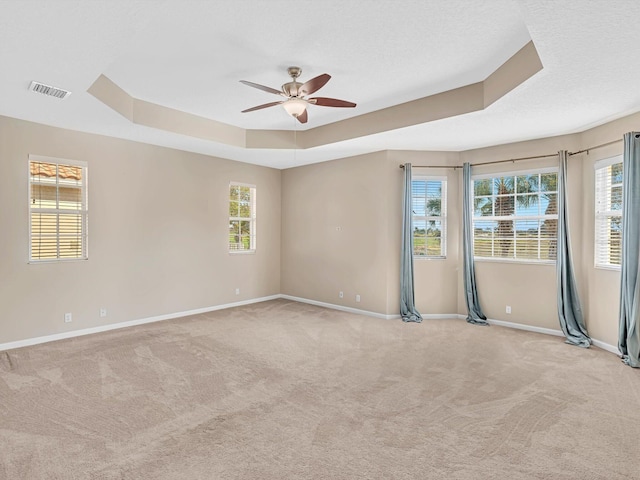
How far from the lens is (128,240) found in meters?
5.38

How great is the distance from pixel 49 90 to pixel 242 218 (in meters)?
3.88

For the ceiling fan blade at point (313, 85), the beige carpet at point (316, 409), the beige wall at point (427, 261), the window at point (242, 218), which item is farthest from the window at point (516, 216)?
the window at point (242, 218)

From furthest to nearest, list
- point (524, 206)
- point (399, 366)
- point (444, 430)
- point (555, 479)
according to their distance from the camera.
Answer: point (524, 206)
point (399, 366)
point (444, 430)
point (555, 479)

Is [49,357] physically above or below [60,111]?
below

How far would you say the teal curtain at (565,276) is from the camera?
187 inches

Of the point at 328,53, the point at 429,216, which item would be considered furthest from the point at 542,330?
the point at 328,53

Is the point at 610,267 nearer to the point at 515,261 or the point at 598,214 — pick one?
the point at 598,214

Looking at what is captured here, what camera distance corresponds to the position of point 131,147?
5363 millimetres

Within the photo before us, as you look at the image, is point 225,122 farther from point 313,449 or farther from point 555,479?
point 555,479

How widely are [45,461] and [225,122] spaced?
4.48 meters

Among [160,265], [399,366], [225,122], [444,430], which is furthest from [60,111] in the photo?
[444,430]

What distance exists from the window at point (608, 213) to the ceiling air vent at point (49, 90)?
6134 mm

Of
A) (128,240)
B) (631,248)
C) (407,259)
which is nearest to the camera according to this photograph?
(631,248)

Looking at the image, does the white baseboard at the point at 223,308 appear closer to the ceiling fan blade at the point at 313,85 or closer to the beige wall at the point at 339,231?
the beige wall at the point at 339,231
